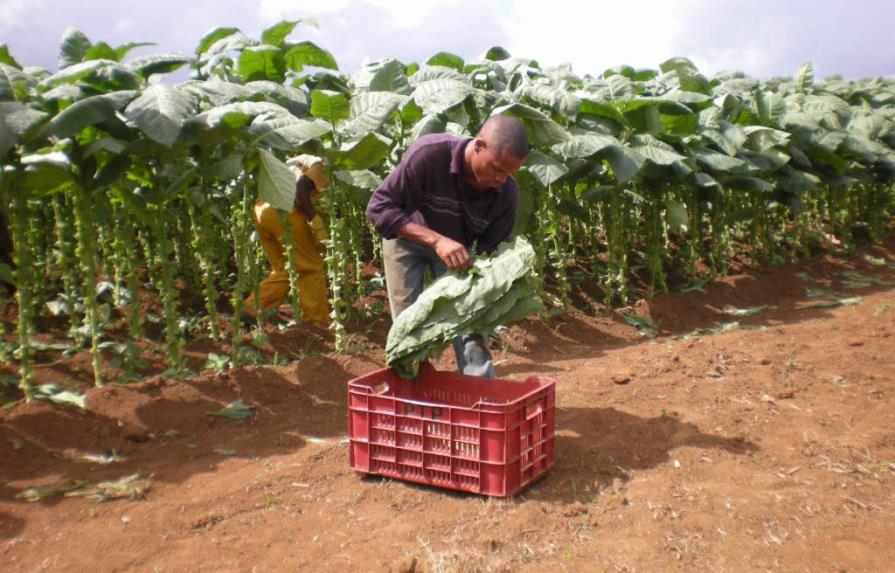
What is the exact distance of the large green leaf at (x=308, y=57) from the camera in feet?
16.8

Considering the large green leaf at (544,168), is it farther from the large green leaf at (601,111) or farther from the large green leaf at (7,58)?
the large green leaf at (7,58)

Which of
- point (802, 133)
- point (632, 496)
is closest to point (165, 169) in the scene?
point (632, 496)

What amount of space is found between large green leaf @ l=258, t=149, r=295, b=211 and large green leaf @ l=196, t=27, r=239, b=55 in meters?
2.36

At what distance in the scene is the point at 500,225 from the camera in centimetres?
323

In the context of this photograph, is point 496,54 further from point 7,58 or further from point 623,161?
point 7,58

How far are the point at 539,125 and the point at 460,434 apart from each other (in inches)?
84.0

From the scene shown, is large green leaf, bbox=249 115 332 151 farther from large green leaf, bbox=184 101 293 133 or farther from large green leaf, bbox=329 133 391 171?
large green leaf, bbox=329 133 391 171

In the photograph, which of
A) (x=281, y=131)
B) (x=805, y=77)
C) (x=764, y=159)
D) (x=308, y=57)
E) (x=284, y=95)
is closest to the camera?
(x=281, y=131)

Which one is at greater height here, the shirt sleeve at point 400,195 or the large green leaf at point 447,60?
the large green leaf at point 447,60

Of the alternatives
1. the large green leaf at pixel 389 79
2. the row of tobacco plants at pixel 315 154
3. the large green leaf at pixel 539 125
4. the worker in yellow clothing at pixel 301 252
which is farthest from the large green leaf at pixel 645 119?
the worker in yellow clothing at pixel 301 252

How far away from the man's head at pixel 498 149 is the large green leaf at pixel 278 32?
266cm

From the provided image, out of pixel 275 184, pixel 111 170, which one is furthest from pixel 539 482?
pixel 111 170

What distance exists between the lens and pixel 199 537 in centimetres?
256

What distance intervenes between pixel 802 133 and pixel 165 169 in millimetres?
5454
